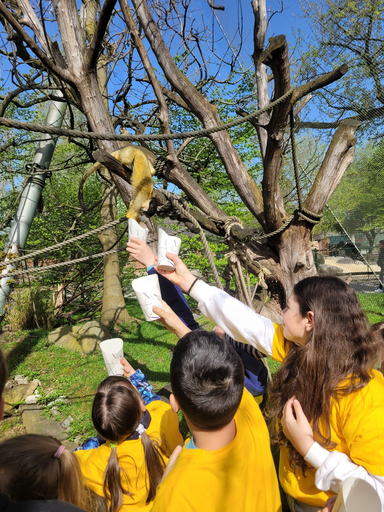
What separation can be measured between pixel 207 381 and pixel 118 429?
2.25 ft

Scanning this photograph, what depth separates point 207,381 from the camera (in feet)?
2.68

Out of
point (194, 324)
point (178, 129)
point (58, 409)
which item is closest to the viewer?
point (194, 324)

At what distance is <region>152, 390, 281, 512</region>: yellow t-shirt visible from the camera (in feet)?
2.33

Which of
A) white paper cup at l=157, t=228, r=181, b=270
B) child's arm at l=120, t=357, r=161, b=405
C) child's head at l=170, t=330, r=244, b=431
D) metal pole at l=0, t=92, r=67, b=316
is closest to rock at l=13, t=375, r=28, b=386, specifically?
metal pole at l=0, t=92, r=67, b=316

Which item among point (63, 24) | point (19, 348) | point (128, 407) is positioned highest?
point (63, 24)

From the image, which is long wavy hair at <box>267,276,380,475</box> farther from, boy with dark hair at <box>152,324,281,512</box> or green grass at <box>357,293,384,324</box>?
green grass at <box>357,293,384,324</box>

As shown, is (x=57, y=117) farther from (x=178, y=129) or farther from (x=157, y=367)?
(x=157, y=367)

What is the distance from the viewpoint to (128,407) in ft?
4.26

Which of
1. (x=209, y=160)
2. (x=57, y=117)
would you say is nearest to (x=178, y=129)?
(x=209, y=160)

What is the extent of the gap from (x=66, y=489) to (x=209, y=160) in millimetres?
6011

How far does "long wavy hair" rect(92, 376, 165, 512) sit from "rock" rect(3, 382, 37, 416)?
8.70 ft

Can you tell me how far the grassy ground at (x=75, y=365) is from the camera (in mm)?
3152

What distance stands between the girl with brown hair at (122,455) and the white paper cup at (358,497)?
2.89 feet

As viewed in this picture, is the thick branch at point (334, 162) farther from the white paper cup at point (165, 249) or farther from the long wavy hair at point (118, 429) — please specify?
the long wavy hair at point (118, 429)
